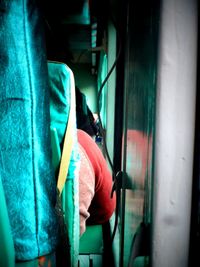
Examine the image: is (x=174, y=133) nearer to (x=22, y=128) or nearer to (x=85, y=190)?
(x=22, y=128)

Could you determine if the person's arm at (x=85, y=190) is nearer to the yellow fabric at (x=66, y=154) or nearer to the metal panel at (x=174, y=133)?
the yellow fabric at (x=66, y=154)

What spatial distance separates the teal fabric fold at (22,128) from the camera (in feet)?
1.50

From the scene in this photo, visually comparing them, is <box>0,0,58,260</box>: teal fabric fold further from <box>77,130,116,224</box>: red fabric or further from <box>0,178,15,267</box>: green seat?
<box>77,130,116,224</box>: red fabric

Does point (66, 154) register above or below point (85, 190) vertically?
above

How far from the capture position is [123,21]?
87 cm

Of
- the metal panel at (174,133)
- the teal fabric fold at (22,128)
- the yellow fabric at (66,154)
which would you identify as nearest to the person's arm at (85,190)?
the yellow fabric at (66,154)

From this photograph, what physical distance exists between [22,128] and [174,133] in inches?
12.9

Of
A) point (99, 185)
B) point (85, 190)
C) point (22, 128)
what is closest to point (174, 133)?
point (22, 128)

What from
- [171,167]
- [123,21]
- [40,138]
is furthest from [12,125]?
[123,21]

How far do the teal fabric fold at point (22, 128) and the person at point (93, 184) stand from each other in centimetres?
45

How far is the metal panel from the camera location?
27cm

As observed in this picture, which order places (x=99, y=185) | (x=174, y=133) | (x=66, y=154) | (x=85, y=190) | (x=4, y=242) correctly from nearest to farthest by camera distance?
(x=174, y=133) → (x=4, y=242) → (x=66, y=154) → (x=85, y=190) → (x=99, y=185)

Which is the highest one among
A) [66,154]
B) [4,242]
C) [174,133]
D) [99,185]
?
[174,133]

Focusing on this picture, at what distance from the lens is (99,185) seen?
117cm
